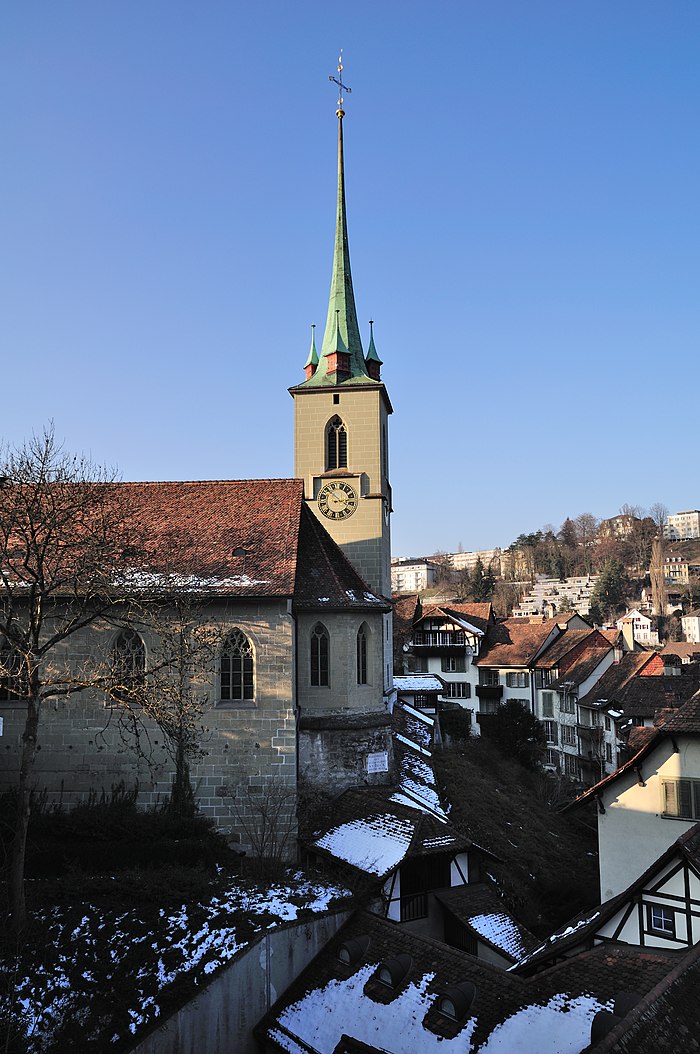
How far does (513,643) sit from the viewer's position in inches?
2248

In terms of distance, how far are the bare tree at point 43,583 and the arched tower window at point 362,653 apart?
824 cm

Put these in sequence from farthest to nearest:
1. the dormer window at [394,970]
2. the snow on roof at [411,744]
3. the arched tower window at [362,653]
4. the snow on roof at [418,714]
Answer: the snow on roof at [418,714] → the snow on roof at [411,744] → the arched tower window at [362,653] → the dormer window at [394,970]

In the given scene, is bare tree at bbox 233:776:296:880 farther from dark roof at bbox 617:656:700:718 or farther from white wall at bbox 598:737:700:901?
dark roof at bbox 617:656:700:718

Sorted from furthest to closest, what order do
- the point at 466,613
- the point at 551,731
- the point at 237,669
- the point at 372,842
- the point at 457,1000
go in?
the point at 466,613
the point at 551,731
the point at 237,669
the point at 372,842
the point at 457,1000

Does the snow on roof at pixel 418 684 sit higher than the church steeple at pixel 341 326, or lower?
lower

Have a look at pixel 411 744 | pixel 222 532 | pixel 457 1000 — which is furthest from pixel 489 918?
pixel 222 532

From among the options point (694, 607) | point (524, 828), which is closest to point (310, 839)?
point (524, 828)

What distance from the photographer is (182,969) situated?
16.8 m

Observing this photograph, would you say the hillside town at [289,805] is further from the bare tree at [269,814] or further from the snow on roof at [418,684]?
the snow on roof at [418,684]

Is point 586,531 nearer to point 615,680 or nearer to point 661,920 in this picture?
point 615,680

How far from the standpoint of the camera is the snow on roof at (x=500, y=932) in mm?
20641

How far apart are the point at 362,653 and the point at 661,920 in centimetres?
1338

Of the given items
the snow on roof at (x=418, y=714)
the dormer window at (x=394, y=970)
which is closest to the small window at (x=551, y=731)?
the snow on roof at (x=418, y=714)

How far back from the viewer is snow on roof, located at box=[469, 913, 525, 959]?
20.6 meters
